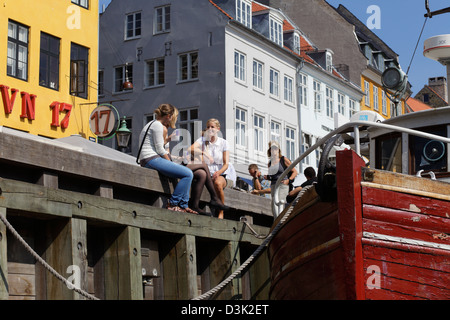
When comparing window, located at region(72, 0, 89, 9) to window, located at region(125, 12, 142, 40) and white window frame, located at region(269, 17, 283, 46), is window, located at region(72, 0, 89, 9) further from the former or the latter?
white window frame, located at region(269, 17, 283, 46)

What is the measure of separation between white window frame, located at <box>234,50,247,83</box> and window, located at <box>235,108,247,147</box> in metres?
1.35

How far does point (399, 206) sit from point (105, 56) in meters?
31.0

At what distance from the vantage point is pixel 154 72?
36656 millimetres

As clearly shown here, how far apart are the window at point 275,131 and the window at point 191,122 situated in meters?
4.18

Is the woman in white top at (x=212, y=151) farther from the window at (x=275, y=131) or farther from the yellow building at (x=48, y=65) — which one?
the window at (x=275, y=131)

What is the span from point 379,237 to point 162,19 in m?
29.9

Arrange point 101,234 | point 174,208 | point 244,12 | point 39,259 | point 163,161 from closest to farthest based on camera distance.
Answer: point 39,259, point 101,234, point 174,208, point 163,161, point 244,12

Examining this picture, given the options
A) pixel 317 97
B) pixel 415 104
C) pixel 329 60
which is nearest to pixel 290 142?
pixel 317 97

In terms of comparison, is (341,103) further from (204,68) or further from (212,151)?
(212,151)

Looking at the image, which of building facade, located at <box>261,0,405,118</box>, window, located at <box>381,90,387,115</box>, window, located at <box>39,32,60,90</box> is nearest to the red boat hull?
window, located at <box>39,32,60,90</box>

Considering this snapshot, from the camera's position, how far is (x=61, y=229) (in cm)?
791

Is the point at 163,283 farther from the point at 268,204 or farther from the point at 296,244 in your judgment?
the point at 268,204

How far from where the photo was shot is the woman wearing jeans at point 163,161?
31.8 feet

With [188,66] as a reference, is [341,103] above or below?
above
